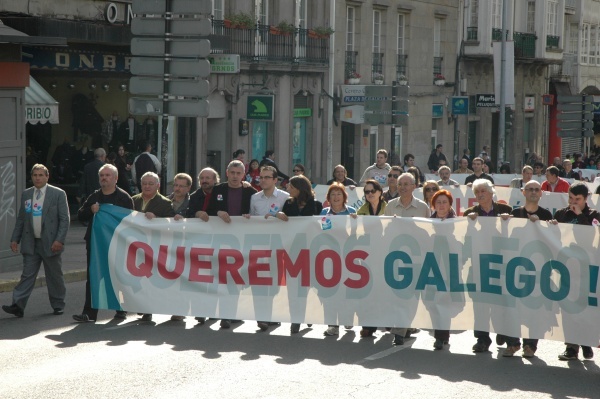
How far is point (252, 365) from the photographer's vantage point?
433 inches

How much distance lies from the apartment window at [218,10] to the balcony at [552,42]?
2718cm

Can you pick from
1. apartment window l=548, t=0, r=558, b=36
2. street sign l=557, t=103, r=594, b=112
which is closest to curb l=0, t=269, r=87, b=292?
street sign l=557, t=103, r=594, b=112

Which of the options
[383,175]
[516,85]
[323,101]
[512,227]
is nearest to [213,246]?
[512,227]

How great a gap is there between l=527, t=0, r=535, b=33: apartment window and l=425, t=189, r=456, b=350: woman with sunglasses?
4414cm

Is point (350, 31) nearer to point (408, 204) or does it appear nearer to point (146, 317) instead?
point (408, 204)

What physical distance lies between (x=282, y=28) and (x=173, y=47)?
16.8 meters

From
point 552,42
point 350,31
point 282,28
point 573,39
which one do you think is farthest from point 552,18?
point 282,28

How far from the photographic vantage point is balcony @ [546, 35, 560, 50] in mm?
55594

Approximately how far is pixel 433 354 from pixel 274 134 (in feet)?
76.0

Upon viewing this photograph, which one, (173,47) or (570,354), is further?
(173,47)

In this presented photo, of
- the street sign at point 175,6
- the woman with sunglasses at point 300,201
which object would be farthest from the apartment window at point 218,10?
the woman with sunglasses at point 300,201

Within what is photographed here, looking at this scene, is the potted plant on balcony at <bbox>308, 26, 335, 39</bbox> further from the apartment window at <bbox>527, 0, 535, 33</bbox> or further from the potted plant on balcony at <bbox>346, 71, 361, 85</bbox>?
the apartment window at <bbox>527, 0, 535, 33</bbox>

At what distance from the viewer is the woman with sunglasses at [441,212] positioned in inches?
479

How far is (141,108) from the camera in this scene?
17516 mm
